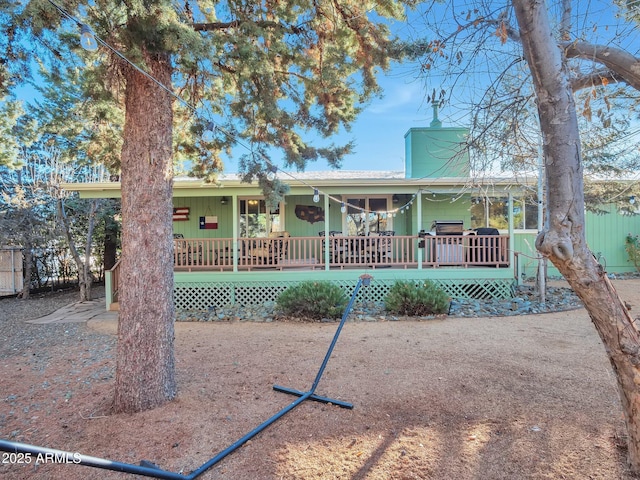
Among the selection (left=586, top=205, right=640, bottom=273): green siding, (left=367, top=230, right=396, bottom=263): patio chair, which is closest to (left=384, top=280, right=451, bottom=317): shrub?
(left=367, top=230, right=396, bottom=263): patio chair

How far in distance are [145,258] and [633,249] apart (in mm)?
15033

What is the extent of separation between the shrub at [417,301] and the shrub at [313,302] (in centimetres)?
108

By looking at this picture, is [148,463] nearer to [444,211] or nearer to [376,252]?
[376,252]

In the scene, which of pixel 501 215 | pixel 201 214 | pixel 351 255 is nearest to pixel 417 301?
pixel 351 255

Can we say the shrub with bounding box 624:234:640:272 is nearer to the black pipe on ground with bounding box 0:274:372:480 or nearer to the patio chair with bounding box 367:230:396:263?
the patio chair with bounding box 367:230:396:263

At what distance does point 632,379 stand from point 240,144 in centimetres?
542

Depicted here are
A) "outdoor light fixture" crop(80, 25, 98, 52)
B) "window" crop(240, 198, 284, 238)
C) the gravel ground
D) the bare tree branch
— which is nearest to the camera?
the bare tree branch

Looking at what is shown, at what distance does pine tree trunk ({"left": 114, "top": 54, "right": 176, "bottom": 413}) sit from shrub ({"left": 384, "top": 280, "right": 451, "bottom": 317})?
16.1ft

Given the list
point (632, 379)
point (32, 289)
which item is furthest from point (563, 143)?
point (32, 289)

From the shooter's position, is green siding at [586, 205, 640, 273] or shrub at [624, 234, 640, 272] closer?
shrub at [624, 234, 640, 272]

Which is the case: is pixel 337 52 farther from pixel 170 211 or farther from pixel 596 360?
pixel 596 360

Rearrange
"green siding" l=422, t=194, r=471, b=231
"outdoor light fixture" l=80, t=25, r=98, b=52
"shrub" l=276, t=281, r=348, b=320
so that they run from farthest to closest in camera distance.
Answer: "green siding" l=422, t=194, r=471, b=231 → "shrub" l=276, t=281, r=348, b=320 → "outdoor light fixture" l=80, t=25, r=98, b=52

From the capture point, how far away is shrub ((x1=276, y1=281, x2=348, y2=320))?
280 inches

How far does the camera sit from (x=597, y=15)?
3064mm
